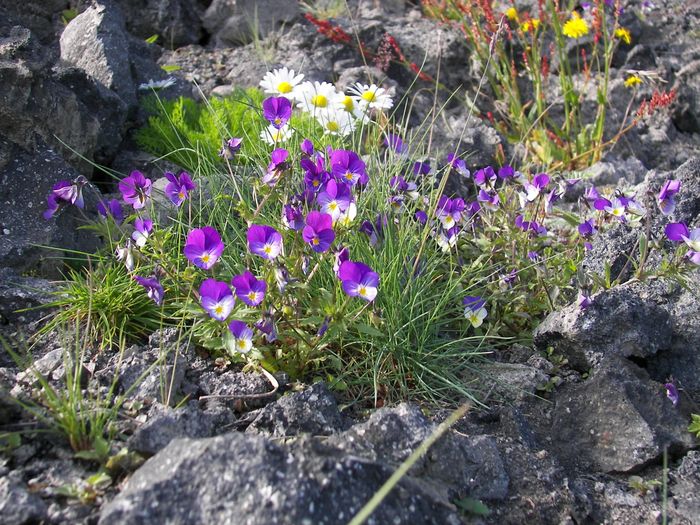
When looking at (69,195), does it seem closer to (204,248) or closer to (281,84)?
(204,248)

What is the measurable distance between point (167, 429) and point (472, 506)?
0.90m

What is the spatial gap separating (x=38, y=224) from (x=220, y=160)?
36.0 inches

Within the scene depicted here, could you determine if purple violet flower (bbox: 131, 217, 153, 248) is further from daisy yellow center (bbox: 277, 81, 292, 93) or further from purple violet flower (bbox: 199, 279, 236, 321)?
daisy yellow center (bbox: 277, 81, 292, 93)

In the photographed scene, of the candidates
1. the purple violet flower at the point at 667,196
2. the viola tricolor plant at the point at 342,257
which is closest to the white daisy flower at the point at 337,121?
the viola tricolor plant at the point at 342,257

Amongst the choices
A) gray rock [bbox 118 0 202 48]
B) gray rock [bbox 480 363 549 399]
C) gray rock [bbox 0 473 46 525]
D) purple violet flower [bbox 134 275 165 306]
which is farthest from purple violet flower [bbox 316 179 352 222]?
gray rock [bbox 118 0 202 48]

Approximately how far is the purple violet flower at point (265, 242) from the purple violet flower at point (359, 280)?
0.22m

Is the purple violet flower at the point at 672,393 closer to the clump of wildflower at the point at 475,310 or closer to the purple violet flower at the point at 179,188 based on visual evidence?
the clump of wildflower at the point at 475,310

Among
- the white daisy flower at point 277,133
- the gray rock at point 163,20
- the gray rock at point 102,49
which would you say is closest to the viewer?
the white daisy flower at point 277,133

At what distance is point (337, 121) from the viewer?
3.33 m

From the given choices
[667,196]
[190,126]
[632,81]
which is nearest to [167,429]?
[667,196]

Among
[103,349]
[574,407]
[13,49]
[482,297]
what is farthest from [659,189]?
[13,49]

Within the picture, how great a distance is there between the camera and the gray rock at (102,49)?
412 cm

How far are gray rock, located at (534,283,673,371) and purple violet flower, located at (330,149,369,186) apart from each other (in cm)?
100

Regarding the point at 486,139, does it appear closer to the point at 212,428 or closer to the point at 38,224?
the point at 38,224
